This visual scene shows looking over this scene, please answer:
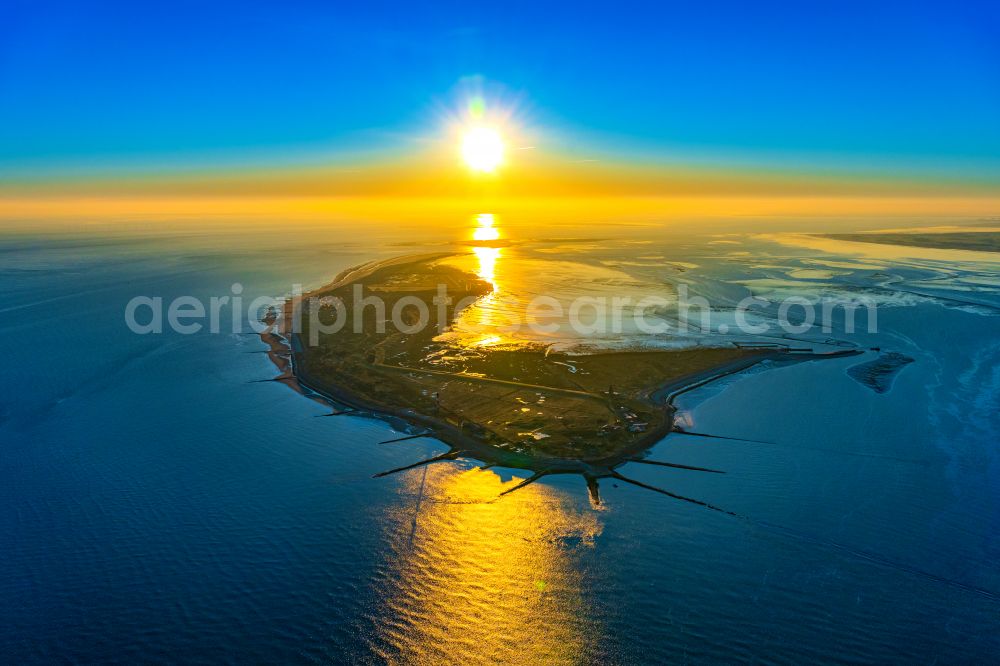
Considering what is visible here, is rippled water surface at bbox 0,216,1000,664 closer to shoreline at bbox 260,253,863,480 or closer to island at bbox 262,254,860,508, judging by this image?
shoreline at bbox 260,253,863,480

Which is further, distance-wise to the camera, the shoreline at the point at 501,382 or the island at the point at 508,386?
the island at the point at 508,386

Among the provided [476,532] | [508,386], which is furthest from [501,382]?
[476,532]

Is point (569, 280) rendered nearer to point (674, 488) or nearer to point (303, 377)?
point (303, 377)

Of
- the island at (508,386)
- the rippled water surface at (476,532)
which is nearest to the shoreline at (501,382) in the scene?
the island at (508,386)

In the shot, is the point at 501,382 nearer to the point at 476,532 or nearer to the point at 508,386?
the point at 508,386

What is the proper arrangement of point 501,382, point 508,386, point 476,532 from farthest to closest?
1. point 501,382
2. point 508,386
3. point 476,532

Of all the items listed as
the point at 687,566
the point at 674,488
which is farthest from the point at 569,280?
the point at 687,566

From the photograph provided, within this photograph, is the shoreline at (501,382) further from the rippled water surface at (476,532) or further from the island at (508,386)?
the rippled water surface at (476,532)

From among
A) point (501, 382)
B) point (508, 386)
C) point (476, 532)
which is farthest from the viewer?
point (501, 382)
